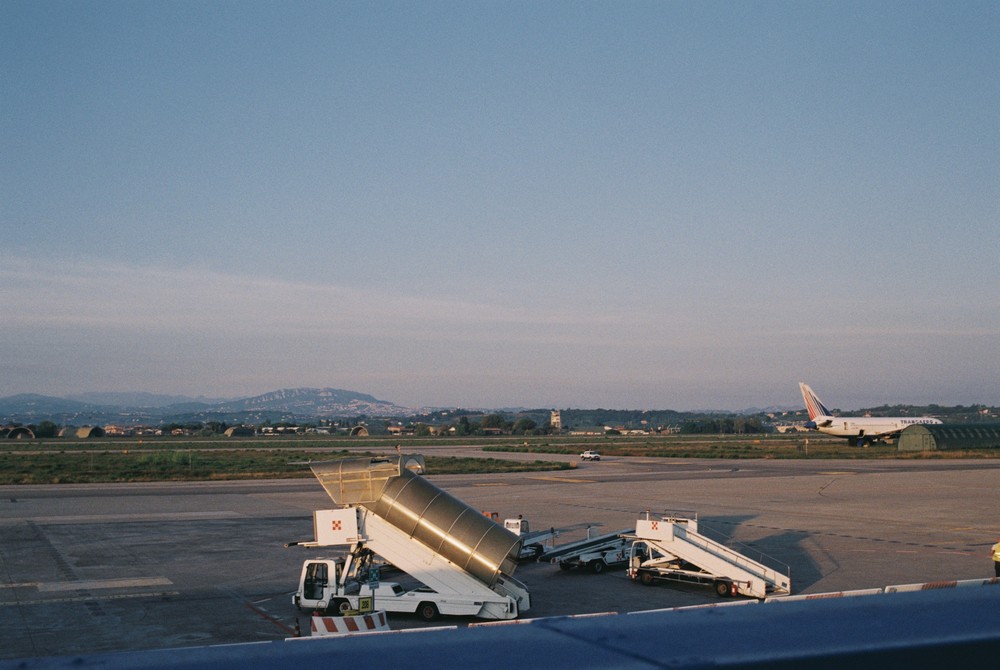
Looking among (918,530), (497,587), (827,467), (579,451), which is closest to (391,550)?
(497,587)

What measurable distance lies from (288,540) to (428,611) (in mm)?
15138

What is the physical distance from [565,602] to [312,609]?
21.5 ft

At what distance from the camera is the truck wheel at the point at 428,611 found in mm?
21156

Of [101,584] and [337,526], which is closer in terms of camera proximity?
[337,526]

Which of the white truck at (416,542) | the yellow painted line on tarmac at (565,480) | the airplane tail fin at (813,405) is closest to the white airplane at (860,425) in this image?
the airplane tail fin at (813,405)

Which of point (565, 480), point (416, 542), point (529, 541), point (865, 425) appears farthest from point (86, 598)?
point (865, 425)

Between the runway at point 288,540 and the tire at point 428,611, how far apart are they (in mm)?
468

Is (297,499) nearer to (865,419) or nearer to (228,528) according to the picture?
(228,528)

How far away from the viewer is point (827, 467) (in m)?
76.0

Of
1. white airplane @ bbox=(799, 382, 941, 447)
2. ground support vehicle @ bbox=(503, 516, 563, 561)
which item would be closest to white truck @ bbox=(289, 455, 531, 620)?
ground support vehicle @ bbox=(503, 516, 563, 561)

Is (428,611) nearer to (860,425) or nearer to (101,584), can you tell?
(101,584)

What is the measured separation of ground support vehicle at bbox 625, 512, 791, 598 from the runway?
64cm

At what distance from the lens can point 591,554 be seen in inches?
1113

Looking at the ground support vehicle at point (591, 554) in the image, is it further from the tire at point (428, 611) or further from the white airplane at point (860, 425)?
the white airplane at point (860, 425)
